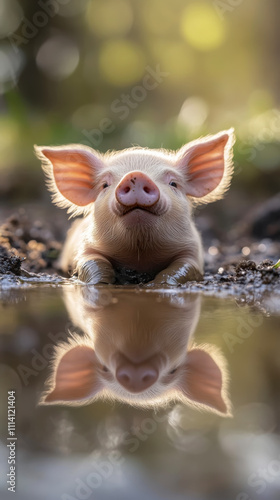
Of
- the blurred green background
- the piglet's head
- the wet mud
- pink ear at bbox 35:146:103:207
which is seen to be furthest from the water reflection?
the blurred green background

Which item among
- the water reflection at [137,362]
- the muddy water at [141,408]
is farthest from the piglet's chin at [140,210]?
the muddy water at [141,408]

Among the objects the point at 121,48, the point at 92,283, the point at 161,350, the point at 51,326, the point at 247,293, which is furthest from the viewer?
the point at 121,48

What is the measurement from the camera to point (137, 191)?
9.74ft

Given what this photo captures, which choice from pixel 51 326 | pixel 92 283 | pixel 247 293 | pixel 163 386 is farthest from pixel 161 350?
pixel 92 283

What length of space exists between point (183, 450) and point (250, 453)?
10 cm

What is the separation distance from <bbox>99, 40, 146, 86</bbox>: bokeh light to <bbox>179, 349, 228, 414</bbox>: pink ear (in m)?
9.05

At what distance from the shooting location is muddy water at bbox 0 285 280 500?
807mm

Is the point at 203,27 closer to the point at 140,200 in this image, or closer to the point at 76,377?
the point at 140,200

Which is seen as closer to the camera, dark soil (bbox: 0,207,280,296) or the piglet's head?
dark soil (bbox: 0,207,280,296)

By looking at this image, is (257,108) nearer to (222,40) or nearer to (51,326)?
(222,40)

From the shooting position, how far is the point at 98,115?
33.0ft

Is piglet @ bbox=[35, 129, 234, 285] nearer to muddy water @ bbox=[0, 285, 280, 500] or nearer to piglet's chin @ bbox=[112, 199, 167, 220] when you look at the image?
piglet's chin @ bbox=[112, 199, 167, 220]

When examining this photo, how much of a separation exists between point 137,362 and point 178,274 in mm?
1956

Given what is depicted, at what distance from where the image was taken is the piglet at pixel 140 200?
10.4 feet
